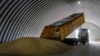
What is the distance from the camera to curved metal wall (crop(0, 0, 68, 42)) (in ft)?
52.9

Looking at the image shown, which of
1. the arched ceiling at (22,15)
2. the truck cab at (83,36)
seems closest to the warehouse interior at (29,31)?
the arched ceiling at (22,15)

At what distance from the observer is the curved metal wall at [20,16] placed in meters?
16.1

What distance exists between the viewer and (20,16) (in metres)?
19.4

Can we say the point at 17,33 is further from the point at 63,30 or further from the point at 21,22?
the point at 63,30

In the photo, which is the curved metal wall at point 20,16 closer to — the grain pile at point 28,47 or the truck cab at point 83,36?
the grain pile at point 28,47

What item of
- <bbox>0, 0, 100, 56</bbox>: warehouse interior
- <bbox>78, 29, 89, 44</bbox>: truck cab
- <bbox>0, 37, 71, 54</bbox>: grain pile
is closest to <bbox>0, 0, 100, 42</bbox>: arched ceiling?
<bbox>0, 0, 100, 56</bbox>: warehouse interior

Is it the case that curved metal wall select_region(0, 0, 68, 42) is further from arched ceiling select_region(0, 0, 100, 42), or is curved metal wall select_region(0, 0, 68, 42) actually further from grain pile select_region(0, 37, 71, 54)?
grain pile select_region(0, 37, 71, 54)

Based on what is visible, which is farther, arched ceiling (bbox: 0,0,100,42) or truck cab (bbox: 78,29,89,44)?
truck cab (bbox: 78,29,89,44)

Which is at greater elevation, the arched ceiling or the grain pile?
the arched ceiling

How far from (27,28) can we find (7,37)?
17.6ft

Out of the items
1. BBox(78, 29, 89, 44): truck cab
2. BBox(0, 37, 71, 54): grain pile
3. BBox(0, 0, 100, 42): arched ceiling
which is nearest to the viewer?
BBox(0, 37, 71, 54): grain pile

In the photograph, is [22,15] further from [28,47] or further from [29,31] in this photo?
[28,47]

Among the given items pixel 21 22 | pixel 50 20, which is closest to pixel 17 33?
pixel 21 22

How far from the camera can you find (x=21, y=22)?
20609mm
